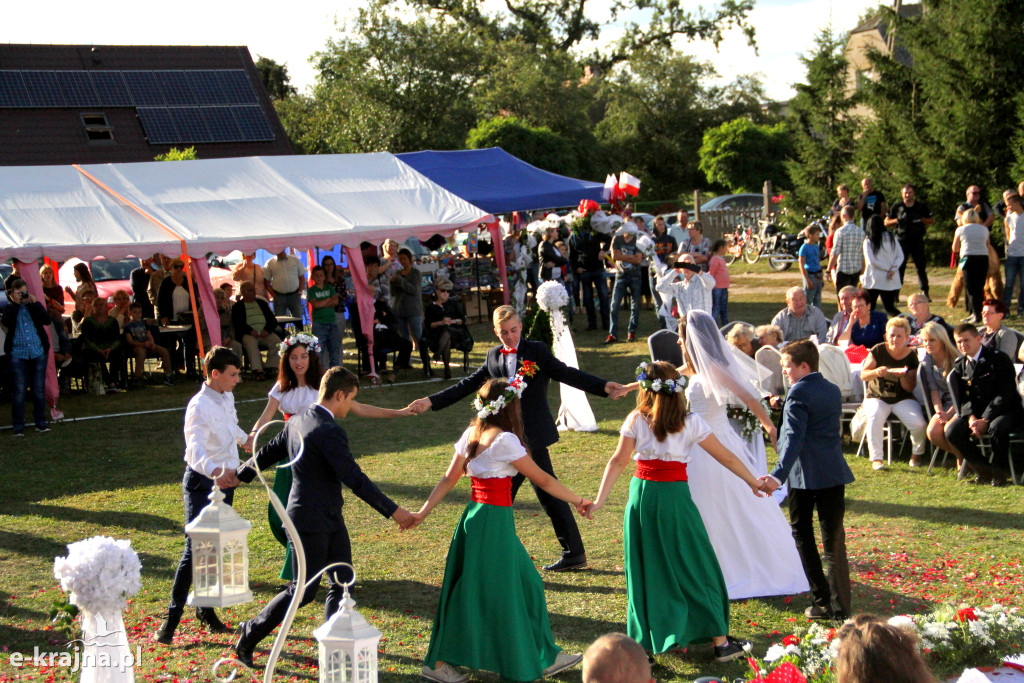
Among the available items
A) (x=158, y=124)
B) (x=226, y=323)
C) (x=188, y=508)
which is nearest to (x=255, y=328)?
(x=226, y=323)

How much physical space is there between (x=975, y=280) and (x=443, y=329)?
7.55m

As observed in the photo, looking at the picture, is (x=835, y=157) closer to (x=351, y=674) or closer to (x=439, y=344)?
(x=439, y=344)

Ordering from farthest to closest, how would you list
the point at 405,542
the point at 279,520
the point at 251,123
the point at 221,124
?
the point at 251,123, the point at 221,124, the point at 405,542, the point at 279,520

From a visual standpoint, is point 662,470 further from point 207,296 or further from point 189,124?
point 189,124

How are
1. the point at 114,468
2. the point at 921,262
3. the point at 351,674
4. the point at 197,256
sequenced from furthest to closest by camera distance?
the point at 921,262
the point at 197,256
the point at 114,468
the point at 351,674

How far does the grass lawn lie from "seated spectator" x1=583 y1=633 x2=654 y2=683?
2148mm

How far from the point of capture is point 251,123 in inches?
1193

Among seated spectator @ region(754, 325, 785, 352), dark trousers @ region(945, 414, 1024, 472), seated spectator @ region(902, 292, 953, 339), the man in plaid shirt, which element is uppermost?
the man in plaid shirt

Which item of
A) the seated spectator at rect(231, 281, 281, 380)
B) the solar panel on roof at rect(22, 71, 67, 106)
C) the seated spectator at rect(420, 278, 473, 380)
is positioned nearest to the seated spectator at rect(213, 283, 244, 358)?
the seated spectator at rect(231, 281, 281, 380)

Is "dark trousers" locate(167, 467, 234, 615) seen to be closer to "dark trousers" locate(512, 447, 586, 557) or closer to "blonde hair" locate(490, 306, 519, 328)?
"dark trousers" locate(512, 447, 586, 557)

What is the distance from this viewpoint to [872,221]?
49.3ft

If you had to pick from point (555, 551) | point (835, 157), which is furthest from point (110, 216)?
point (835, 157)

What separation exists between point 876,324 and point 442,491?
22.5ft

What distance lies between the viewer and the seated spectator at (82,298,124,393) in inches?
587
